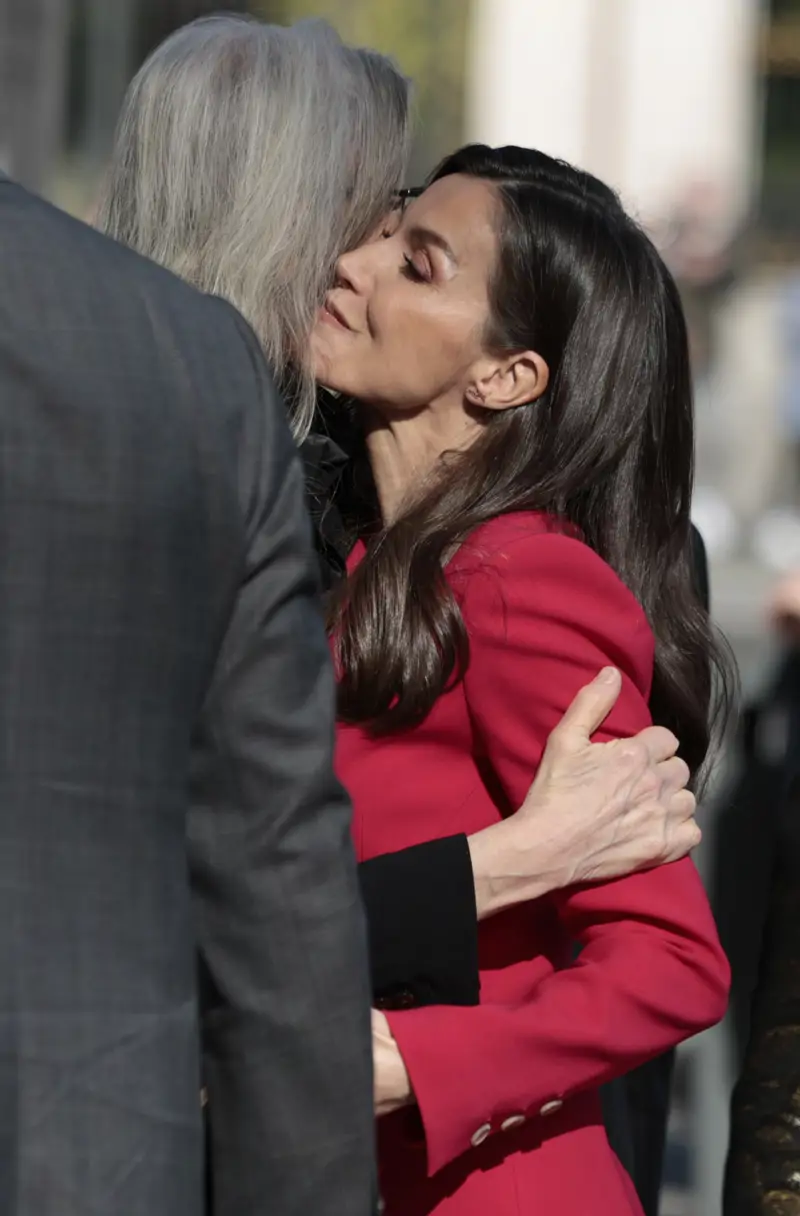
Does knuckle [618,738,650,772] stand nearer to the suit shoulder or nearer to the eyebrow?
the eyebrow

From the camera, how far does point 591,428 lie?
2314 mm

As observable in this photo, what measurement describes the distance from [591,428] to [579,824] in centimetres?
49

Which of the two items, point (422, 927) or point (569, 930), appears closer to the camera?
point (422, 927)

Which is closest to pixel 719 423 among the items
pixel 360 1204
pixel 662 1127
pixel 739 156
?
pixel 739 156

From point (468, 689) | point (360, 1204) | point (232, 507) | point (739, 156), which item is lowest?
point (739, 156)

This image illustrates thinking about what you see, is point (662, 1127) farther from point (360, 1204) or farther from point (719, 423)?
point (719, 423)

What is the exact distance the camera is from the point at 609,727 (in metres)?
2.13

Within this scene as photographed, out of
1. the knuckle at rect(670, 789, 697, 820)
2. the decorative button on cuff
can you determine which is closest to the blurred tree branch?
the knuckle at rect(670, 789, 697, 820)

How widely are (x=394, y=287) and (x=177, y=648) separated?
0.95 m

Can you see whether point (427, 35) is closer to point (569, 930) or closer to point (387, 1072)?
point (569, 930)

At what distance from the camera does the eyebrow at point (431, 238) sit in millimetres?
2361

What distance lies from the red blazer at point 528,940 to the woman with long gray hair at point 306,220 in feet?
0.14

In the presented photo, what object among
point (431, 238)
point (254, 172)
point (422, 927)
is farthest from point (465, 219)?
point (422, 927)

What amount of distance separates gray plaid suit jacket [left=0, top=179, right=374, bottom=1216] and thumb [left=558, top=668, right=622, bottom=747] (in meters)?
0.54
